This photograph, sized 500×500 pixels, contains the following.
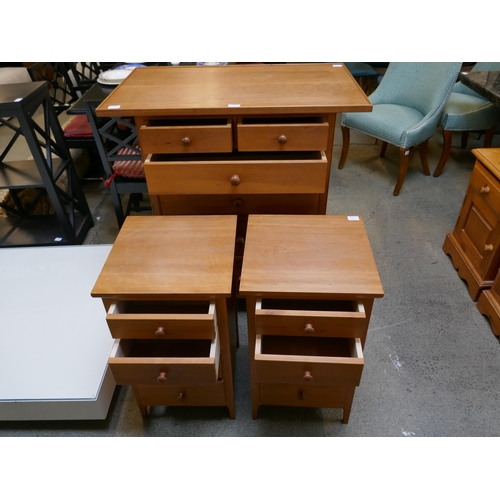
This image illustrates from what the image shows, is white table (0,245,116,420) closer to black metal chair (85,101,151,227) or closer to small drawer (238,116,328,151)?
black metal chair (85,101,151,227)

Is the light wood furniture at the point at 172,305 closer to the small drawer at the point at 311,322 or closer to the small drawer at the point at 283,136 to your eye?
the small drawer at the point at 311,322

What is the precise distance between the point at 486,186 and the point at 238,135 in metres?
1.05

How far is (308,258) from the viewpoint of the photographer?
1062 millimetres

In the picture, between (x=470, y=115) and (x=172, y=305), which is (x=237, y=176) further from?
(x=470, y=115)

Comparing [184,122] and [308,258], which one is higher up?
[184,122]

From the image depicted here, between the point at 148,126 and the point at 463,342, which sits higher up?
the point at 148,126

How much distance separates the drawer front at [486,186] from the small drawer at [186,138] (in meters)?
1.05

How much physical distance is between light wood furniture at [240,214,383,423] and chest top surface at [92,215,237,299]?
0.25ft

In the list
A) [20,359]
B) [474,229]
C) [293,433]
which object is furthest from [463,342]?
[20,359]

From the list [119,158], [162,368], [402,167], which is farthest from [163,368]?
[402,167]

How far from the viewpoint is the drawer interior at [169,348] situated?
1180 millimetres

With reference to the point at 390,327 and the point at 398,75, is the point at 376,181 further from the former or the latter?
the point at 390,327

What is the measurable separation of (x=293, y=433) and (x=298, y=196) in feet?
2.56

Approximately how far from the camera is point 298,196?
133 cm
